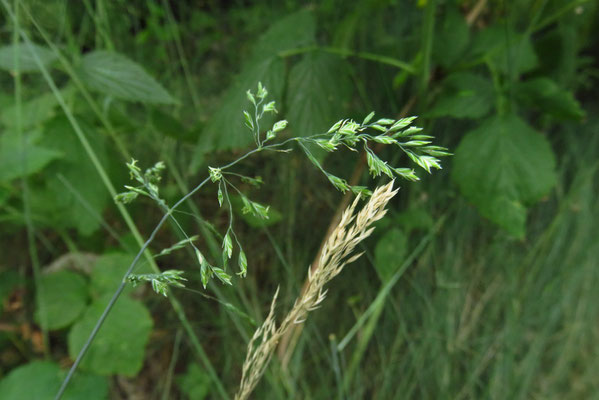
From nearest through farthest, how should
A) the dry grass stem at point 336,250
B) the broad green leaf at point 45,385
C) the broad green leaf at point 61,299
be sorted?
the dry grass stem at point 336,250 → the broad green leaf at point 45,385 → the broad green leaf at point 61,299

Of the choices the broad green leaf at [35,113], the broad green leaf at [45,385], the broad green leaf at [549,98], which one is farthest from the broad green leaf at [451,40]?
the broad green leaf at [45,385]

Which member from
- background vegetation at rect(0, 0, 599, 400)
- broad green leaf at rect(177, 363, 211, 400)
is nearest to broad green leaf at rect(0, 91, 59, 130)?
background vegetation at rect(0, 0, 599, 400)

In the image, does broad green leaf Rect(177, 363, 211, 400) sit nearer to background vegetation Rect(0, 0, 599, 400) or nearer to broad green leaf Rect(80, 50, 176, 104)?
background vegetation Rect(0, 0, 599, 400)

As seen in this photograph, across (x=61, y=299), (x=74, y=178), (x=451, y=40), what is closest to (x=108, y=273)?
(x=61, y=299)

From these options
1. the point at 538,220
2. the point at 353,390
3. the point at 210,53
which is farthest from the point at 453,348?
the point at 210,53

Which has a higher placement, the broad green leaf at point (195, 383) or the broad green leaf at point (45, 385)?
the broad green leaf at point (45, 385)

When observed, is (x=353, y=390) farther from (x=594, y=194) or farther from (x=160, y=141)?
(x=594, y=194)

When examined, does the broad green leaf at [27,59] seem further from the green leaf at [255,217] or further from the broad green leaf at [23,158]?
the green leaf at [255,217]
